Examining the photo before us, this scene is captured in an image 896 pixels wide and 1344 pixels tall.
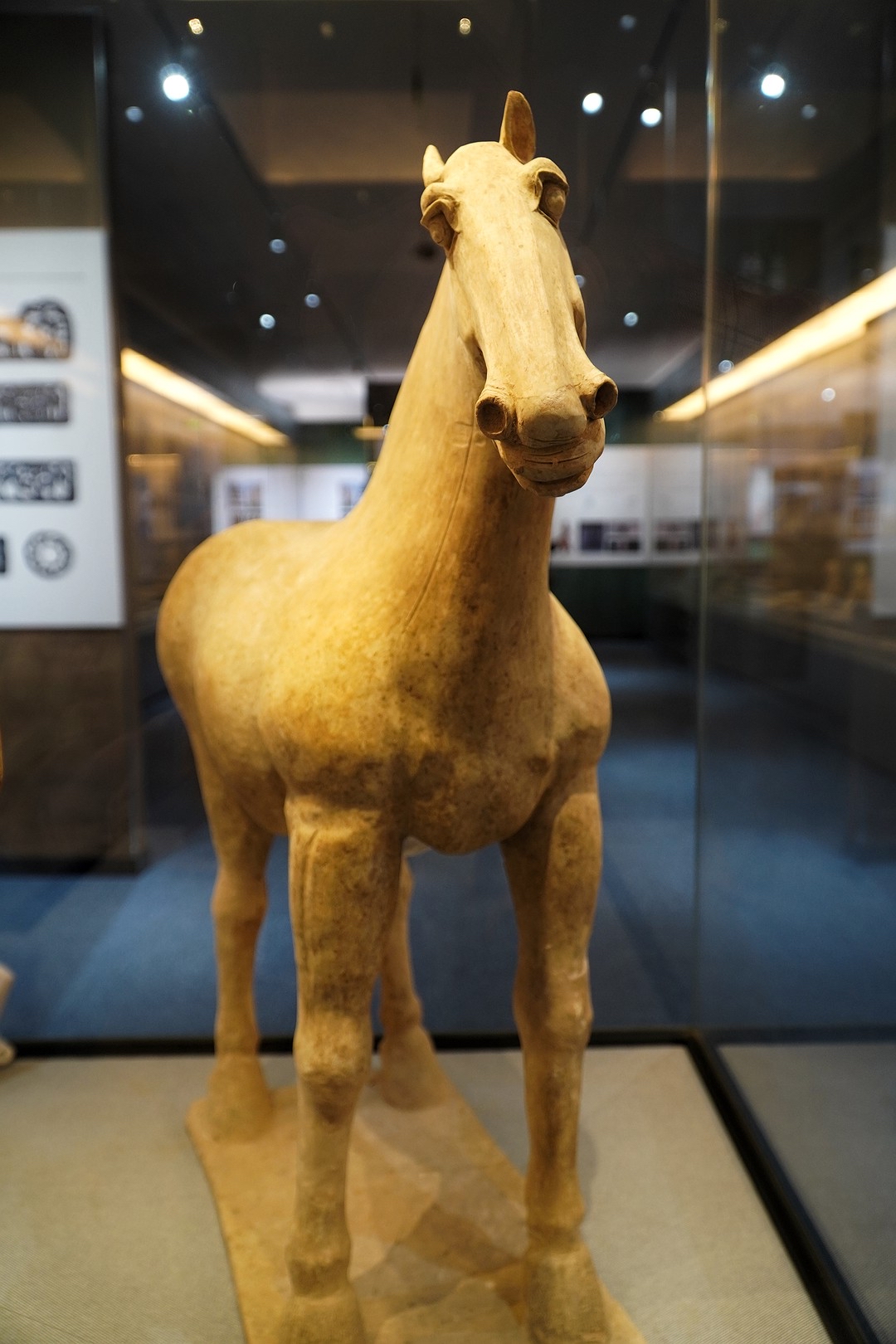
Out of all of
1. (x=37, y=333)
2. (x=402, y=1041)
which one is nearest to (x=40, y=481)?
(x=37, y=333)

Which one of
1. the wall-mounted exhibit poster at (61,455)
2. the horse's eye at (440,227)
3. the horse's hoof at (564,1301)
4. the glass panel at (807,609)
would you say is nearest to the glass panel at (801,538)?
the glass panel at (807,609)

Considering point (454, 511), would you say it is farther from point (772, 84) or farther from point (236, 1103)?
point (236, 1103)

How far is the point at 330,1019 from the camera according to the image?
154cm

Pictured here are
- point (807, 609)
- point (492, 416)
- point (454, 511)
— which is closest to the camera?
point (492, 416)

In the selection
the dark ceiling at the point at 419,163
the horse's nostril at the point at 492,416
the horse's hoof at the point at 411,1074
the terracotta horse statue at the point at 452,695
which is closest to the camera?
the horse's nostril at the point at 492,416

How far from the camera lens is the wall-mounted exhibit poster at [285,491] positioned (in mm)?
2455

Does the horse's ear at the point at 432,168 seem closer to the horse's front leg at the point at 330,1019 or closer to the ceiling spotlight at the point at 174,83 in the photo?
the horse's front leg at the point at 330,1019

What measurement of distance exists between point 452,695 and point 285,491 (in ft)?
4.23

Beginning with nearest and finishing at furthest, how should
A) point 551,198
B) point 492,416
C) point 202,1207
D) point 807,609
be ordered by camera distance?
point 492,416 → point 551,198 → point 202,1207 → point 807,609

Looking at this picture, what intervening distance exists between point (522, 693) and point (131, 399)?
5.24 ft

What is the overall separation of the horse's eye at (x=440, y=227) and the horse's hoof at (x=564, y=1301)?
1635 mm

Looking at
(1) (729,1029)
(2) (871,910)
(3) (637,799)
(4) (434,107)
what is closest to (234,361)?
(4) (434,107)

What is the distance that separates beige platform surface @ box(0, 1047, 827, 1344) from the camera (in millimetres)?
1801

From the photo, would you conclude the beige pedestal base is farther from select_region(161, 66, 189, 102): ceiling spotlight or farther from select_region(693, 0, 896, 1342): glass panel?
select_region(161, 66, 189, 102): ceiling spotlight
